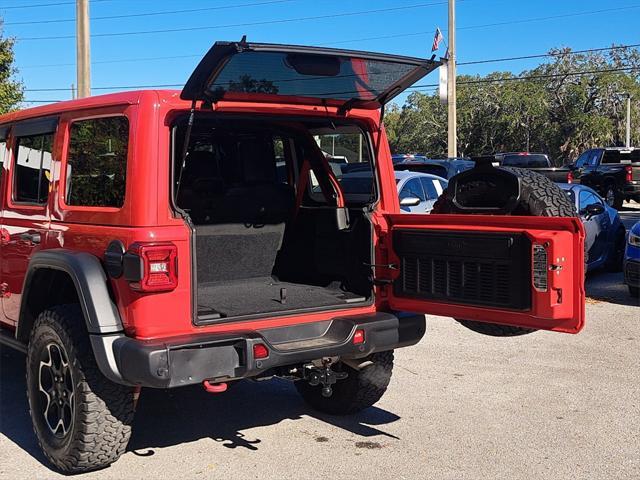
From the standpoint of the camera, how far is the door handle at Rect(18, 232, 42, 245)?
15.9 ft

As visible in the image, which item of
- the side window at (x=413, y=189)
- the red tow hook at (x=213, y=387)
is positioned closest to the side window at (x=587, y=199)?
the side window at (x=413, y=189)

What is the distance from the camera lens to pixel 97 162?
4.50 m

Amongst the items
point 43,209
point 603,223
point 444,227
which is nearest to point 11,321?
point 43,209

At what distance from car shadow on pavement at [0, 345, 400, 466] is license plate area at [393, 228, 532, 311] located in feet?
3.76

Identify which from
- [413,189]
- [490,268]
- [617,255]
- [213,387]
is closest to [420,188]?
[413,189]

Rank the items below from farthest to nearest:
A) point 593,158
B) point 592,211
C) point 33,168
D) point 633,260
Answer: point 593,158 < point 592,211 < point 633,260 < point 33,168

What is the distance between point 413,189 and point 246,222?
740 centimetres

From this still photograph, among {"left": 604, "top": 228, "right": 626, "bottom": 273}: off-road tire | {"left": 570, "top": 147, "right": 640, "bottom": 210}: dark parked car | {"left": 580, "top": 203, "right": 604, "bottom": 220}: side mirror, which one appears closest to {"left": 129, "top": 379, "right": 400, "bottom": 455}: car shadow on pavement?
{"left": 580, "top": 203, "right": 604, "bottom": 220}: side mirror

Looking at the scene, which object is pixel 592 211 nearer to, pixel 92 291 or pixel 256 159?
pixel 256 159

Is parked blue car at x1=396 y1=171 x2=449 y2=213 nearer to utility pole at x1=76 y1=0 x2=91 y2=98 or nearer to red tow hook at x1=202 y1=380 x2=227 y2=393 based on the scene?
utility pole at x1=76 y1=0 x2=91 y2=98

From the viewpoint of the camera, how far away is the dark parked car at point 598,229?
1090cm

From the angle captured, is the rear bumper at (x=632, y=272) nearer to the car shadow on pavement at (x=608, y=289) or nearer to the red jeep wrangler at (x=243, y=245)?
the car shadow on pavement at (x=608, y=289)

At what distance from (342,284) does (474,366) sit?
211 cm

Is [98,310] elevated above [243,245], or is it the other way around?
[243,245]
